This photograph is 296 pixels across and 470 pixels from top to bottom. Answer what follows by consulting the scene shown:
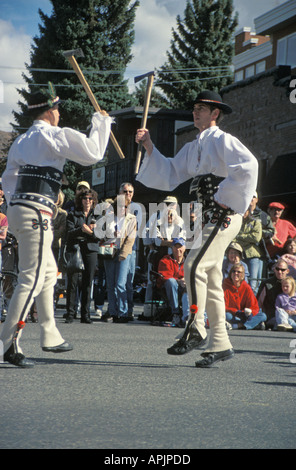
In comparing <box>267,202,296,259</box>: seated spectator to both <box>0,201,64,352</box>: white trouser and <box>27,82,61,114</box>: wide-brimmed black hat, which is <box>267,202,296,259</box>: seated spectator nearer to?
<box>27,82,61,114</box>: wide-brimmed black hat

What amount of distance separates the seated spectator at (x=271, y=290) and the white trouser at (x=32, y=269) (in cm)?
586

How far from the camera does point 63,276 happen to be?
12.6 meters

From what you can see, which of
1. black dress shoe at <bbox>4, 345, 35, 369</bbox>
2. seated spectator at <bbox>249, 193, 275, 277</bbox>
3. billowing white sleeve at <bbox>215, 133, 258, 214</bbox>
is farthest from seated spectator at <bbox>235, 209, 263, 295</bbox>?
black dress shoe at <bbox>4, 345, 35, 369</bbox>

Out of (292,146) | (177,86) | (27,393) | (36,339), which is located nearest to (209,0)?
(177,86)

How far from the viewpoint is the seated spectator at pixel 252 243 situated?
1171 centimetres

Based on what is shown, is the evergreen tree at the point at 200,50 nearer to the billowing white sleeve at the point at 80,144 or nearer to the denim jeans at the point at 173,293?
the denim jeans at the point at 173,293

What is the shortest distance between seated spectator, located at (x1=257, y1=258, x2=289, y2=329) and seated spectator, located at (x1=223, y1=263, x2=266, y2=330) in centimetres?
42

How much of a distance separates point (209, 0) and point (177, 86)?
21.5ft

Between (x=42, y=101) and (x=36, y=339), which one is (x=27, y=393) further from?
(x=36, y=339)

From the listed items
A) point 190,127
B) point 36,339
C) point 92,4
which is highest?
point 92,4

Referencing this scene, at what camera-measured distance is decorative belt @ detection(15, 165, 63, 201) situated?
5953mm

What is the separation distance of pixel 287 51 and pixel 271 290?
2018cm
